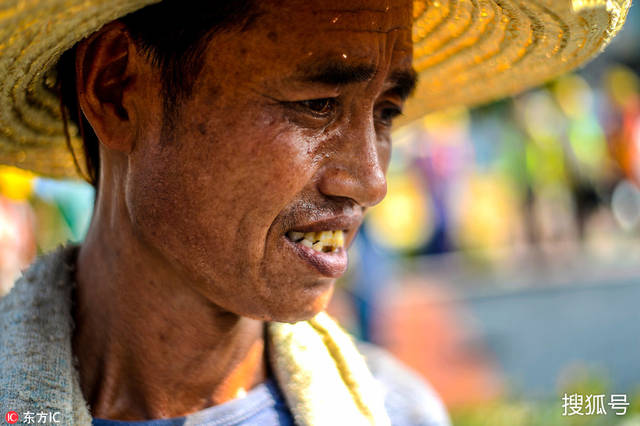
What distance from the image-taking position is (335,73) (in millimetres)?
1327

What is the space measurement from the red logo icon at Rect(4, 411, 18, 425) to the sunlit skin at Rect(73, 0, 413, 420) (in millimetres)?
180

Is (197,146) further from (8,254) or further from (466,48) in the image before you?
(8,254)

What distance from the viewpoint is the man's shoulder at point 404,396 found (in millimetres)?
1775

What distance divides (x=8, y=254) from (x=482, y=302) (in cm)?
471

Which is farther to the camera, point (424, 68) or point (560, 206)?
point (560, 206)

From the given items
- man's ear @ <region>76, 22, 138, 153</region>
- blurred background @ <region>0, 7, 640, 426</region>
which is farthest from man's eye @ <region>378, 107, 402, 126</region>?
blurred background @ <region>0, 7, 640, 426</region>

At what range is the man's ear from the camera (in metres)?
1.41

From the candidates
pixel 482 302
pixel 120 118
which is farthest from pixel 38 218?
pixel 482 302

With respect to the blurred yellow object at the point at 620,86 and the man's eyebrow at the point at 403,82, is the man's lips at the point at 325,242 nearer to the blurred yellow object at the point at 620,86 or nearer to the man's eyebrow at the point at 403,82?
A: the man's eyebrow at the point at 403,82

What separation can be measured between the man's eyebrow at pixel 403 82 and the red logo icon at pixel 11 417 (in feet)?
3.33

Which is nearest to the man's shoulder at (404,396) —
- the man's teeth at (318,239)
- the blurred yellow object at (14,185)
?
the man's teeth at (318,239)

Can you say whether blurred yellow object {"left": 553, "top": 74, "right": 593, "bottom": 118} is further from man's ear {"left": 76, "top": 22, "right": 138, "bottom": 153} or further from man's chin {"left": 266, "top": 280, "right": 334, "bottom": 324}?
man's ear {"left": 76, "top": 22, "right": 138, "bottom": 153}

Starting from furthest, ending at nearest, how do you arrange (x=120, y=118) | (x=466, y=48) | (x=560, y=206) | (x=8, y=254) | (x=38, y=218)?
(x=560, y=206), (x=38, y=218), (x=8, y=254), (x=466, y=48), (x=120, y=118)

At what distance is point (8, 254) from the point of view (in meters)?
3.52
